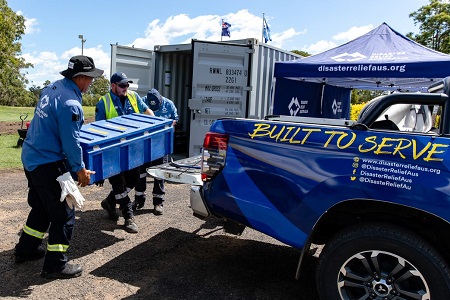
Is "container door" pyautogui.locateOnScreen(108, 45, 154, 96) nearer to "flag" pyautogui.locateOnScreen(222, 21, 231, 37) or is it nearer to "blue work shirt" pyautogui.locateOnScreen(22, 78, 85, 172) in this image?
"blue work shirt" pyautogui.locateOnScreen(22, 78, 85, 172)

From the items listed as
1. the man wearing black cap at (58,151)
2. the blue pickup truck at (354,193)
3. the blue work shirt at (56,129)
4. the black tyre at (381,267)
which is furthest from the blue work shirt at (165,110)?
the black tyre at (381,267)

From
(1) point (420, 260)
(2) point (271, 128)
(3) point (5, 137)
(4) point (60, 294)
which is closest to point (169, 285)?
(4) point (60, 294)

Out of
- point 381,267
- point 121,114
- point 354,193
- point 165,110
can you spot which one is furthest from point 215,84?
point 381,267

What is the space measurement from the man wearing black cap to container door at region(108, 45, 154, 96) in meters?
4.70

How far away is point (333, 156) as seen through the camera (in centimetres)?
263

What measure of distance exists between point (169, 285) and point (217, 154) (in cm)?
124

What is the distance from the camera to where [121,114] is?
16.1 ft

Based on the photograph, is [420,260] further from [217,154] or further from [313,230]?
[217,154]

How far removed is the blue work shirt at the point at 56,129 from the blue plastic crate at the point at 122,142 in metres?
0.24

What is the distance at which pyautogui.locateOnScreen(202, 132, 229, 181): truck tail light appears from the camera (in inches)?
123

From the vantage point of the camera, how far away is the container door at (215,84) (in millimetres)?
7453

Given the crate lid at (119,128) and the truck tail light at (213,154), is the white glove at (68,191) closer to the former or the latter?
the crate lid at (119,128)

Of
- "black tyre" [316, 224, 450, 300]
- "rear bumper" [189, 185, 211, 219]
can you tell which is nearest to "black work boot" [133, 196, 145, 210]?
"rear bumper" [189, 185, 211, 219]

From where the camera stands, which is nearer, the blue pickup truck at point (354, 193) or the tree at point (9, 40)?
the blue pickup truck at point (354, 193)
